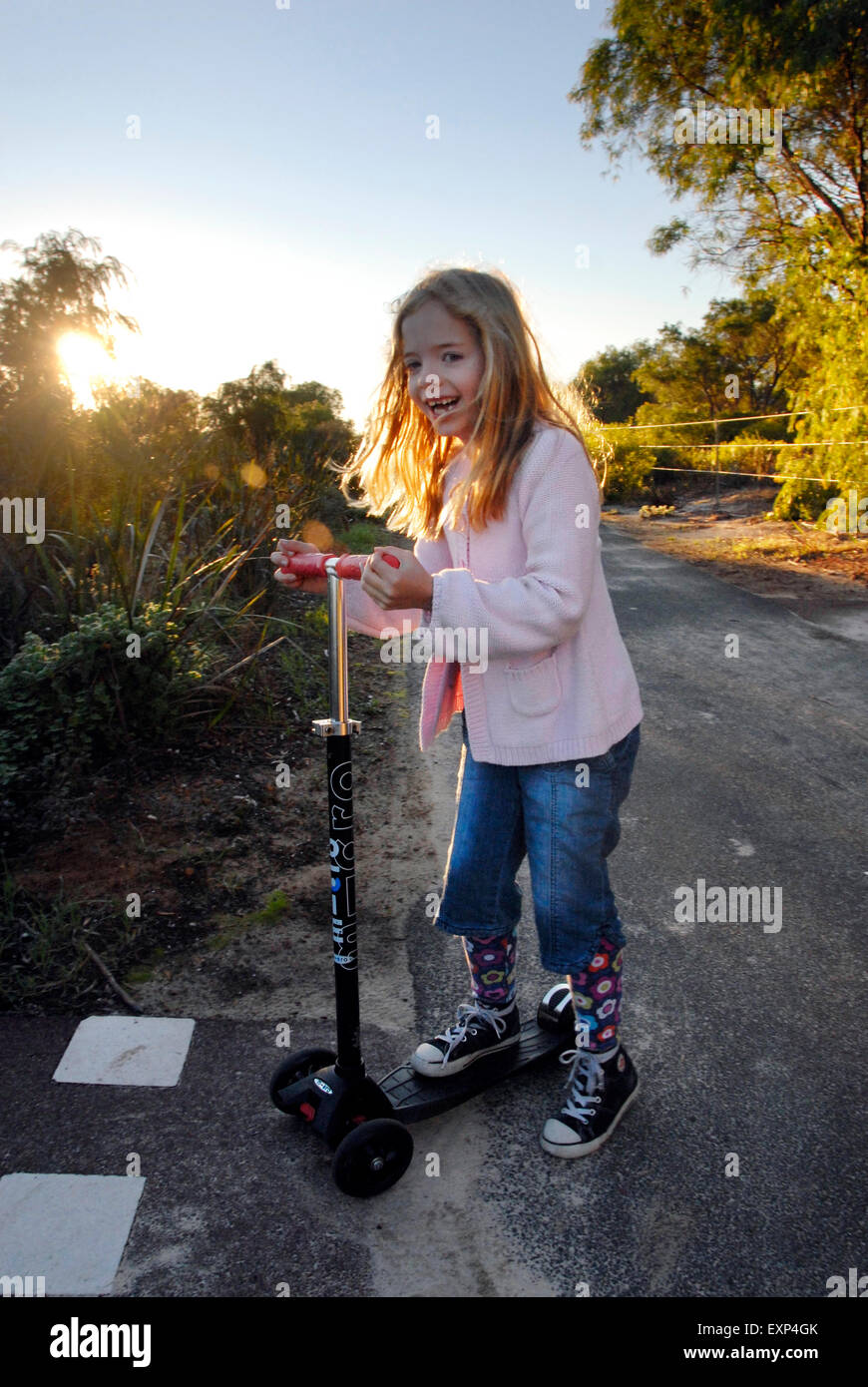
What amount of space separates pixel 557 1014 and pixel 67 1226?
1.17 meters

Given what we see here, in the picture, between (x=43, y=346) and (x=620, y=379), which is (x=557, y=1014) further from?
(x=620, y=379)

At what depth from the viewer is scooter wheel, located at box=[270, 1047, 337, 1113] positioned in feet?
6.56

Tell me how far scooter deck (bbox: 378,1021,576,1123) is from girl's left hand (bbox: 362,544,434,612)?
1.12 metres

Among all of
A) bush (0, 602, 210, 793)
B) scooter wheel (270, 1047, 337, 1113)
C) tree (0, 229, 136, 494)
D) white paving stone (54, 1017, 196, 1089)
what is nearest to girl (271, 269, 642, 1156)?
scooter wheel (270, 1047, 337, 1113)

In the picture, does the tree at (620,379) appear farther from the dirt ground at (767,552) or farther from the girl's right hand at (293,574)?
the girl's right hand at (293,574)

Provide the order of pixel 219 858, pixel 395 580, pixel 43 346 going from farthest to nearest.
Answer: pixel 43 346 → pixel 219 858 → pixel 395 580

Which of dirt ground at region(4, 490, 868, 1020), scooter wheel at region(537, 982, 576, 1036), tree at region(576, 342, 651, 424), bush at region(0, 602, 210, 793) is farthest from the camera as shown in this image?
tree at region(576, 342, 651, 424)

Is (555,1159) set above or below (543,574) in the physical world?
below

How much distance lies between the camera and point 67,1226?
5.73 feet

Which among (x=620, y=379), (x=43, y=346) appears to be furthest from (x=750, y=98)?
(x=620, y=379)

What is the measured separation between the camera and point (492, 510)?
1.80 m

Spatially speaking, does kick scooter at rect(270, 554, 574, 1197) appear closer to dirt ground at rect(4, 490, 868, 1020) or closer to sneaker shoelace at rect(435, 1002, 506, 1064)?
sneaker shoelace at rect(435, 1002, 506, 1064)
